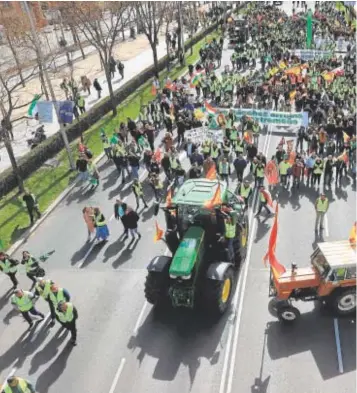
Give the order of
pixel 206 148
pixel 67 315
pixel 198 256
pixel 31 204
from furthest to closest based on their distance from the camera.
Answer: pixel 206 148 → pixel 31 204 → pixel 198 256 → pixel 67 315

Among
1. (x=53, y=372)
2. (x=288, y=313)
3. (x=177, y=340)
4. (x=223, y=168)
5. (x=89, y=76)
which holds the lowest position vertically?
(x=89, y=76)

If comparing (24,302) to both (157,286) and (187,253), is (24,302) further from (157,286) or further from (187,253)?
(187,253)

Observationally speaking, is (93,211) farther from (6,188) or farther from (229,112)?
(229,112)

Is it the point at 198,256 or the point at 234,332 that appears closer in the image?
the point at 234,332

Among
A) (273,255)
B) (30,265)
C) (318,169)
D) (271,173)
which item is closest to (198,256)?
(273,255)

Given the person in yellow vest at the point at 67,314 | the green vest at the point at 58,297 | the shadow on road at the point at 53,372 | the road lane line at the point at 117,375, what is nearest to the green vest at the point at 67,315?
the person in yellow vest at the point at 67,314

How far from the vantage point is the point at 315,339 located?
38.1ft

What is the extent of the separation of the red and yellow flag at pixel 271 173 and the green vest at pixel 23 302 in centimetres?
1011

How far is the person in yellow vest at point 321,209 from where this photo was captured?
602 inches

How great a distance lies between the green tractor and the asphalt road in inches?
26.7

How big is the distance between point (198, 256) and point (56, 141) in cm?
1505

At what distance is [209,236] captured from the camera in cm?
1334

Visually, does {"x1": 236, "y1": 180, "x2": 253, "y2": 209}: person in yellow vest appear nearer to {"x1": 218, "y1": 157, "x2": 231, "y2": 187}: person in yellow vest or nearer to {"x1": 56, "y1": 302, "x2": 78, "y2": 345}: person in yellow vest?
{"x1": 218, "y1": 157, "x2": 231, "y2": 187}: person in yellow vest

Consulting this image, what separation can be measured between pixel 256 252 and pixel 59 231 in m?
7.68
